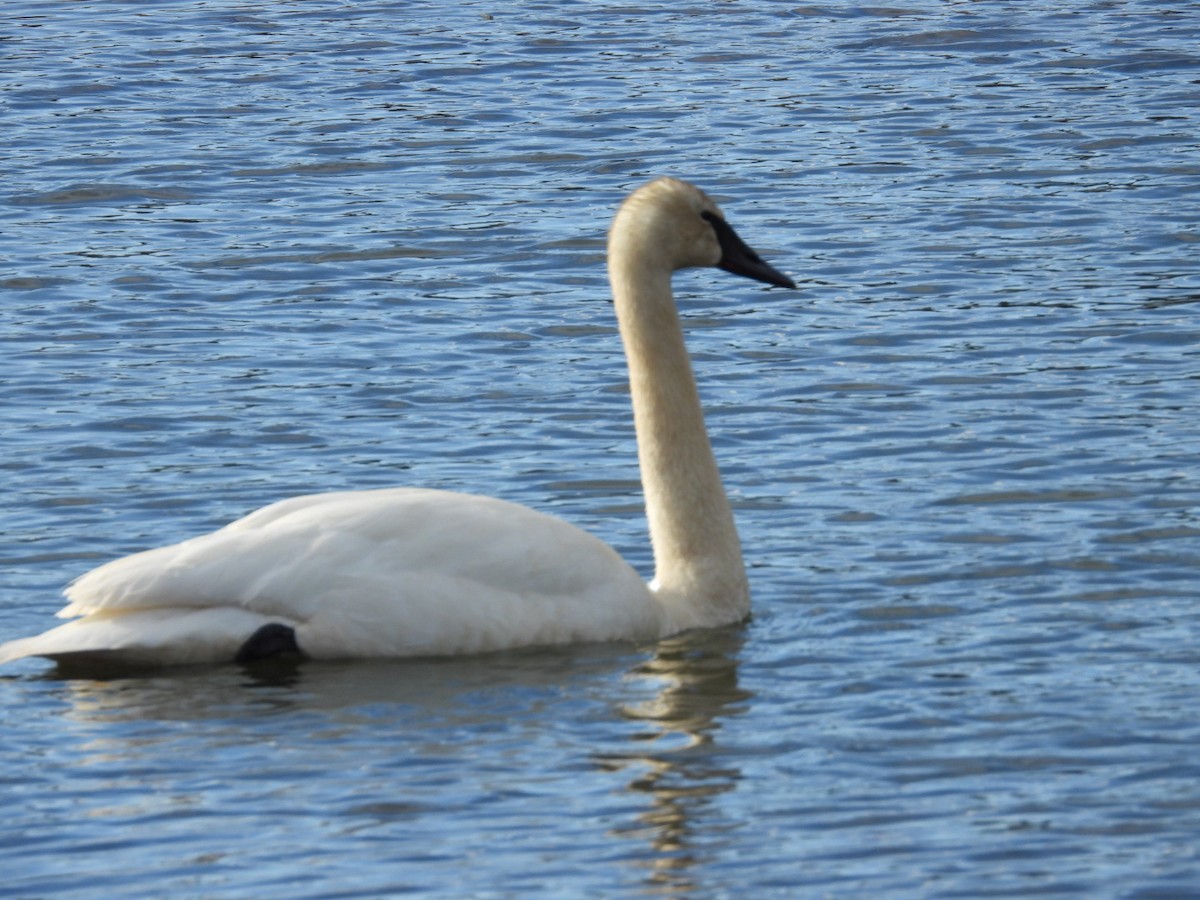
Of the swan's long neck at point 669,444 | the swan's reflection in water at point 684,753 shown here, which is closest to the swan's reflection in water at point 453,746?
the swan's reflection in water at point 684,753

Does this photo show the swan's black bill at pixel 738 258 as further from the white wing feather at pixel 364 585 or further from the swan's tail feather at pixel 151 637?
the swan's tail feather at pixel 151 637

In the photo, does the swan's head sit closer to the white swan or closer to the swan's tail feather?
the white swan

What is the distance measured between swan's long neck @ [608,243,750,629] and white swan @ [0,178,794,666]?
0.05ft

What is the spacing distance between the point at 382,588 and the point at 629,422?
10.5 feet

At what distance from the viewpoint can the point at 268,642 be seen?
26.5 ft

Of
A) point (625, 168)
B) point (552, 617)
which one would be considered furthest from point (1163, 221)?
point (552, 617)

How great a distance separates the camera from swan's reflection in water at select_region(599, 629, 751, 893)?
22.1 feet

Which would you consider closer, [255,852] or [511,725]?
[255,852]

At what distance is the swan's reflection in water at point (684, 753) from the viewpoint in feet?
22.1

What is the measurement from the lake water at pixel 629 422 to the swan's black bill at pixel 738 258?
39.6 inches

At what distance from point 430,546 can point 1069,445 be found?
10.8 feet

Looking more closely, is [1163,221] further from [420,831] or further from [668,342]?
[420,831]

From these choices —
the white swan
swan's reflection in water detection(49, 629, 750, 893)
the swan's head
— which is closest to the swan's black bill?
the swan's head

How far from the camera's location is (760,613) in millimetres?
8930
